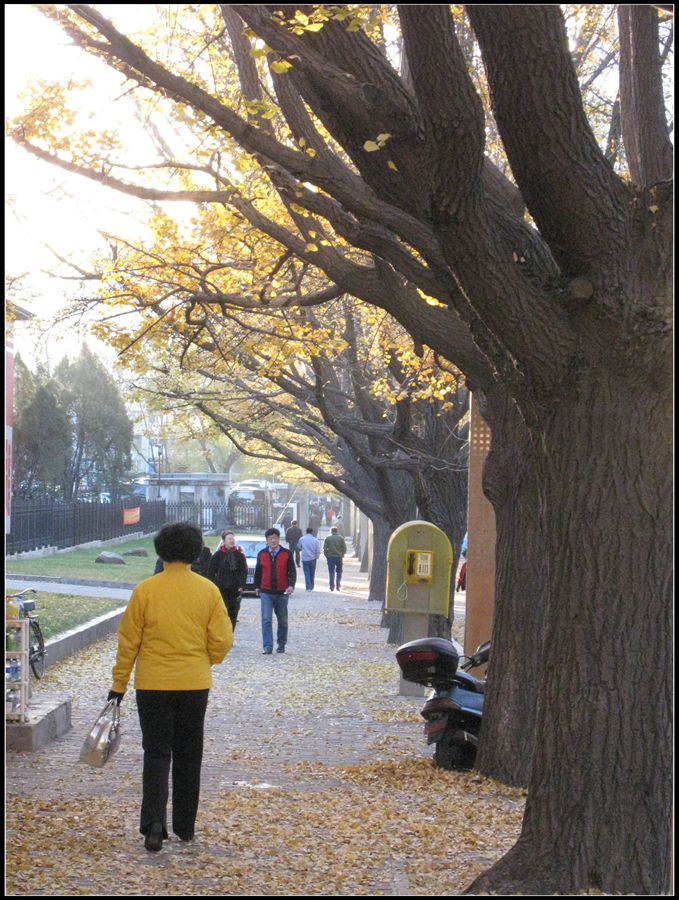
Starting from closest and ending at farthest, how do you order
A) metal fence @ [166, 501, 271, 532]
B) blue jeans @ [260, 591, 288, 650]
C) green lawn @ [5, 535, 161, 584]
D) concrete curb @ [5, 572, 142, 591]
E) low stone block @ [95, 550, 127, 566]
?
blue jeans @ [260, 591, 288, 650], concrete curb @ [5, 572, 142, 591], green lawn @ [5, 535, 161, 584], low stone block @ [95, 550, 127, 566], metal fence @ [166, 501, 271, 532]

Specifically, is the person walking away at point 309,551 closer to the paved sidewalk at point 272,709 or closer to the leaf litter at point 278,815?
the paved sidewalk at point 272,709

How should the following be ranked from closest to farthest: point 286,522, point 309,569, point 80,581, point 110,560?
1. point 80,581
2. point 309,569
3. point 110,560
4. point 286,522

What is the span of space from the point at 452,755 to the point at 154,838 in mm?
3470

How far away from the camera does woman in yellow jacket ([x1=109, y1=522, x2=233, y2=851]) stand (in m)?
6.91

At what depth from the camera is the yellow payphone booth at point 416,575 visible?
14992mm

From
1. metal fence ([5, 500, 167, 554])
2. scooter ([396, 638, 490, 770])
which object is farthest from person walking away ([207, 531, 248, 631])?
metal fence ([5, 500, 167, 554])

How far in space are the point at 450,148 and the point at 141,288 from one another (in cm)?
877

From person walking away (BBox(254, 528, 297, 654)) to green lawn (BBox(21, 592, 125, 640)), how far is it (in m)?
2.72

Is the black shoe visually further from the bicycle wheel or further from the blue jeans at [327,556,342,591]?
the blue jeans at [327,556,342,591]

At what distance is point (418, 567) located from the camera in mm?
15016

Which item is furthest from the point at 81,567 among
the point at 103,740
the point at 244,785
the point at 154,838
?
the point at 154,838

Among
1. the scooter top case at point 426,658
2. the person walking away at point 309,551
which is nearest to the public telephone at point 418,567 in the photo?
the scooter top case at point 426,658

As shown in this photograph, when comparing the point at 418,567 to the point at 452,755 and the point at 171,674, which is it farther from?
Answer: the point at 171,674

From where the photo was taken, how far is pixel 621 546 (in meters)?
5.66
